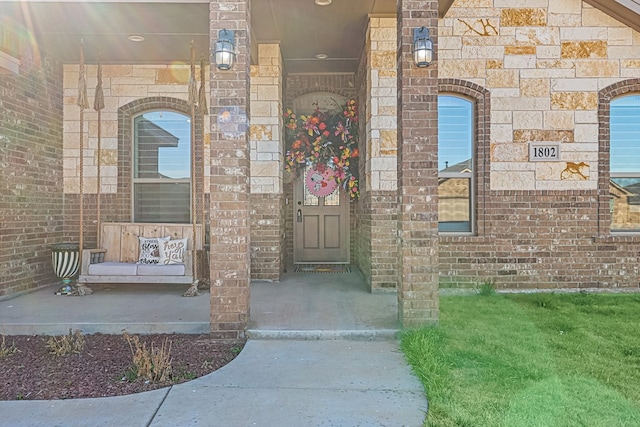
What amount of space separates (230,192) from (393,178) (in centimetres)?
267

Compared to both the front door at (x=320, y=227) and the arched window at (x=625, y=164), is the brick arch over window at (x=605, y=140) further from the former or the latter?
the front door at (x=320, y=227)

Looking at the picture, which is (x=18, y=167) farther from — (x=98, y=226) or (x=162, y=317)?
(x=162, y=317)

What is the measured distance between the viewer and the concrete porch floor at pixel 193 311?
429 centimetres

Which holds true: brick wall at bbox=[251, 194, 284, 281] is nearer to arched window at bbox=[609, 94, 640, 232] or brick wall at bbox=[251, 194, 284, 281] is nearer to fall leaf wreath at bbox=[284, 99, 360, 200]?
fall leaf wreath at bbox=[284, 99, 360, 200]

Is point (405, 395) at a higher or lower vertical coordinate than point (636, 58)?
lower

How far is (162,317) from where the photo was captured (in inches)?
183

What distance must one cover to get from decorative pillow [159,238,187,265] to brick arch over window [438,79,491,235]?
404cm

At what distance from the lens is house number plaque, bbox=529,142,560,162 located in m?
6.12

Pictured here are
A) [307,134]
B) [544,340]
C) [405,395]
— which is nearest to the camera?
[405,395]

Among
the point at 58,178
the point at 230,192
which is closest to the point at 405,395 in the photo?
the point at 230,192

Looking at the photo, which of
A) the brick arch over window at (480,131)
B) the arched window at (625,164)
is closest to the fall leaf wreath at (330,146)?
the brick arch over window at (480,131)

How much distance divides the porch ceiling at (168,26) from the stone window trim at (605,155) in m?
2.56

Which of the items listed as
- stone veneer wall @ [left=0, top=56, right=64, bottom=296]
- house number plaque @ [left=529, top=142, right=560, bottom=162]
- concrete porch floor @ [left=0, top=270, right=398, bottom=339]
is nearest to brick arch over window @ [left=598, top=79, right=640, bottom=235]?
house number plaque @ [left=529, top=142, right=560, bottom=162]

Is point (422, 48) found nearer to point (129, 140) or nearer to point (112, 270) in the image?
point (112, 270)
